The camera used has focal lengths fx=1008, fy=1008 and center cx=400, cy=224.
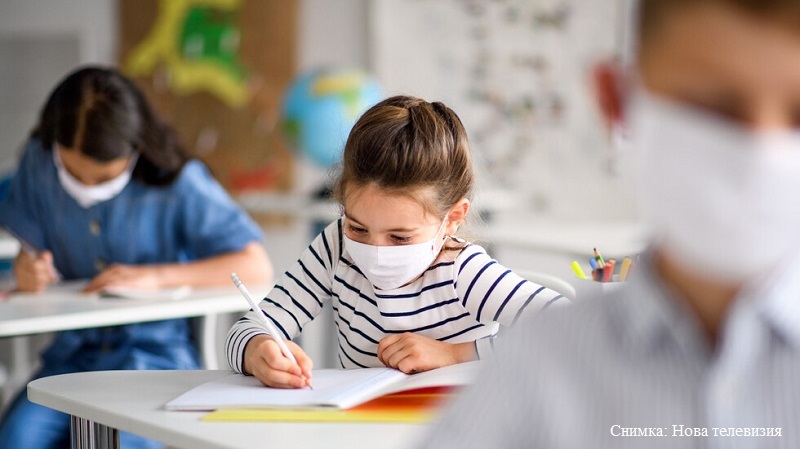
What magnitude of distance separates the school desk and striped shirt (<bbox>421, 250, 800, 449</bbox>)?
4.17 ft

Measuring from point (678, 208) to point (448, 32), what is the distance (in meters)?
3.97

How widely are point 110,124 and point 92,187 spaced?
16cm

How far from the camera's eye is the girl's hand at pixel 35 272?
207cm

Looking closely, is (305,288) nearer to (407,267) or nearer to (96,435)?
(407,267)

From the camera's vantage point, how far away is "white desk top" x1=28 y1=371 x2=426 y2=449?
0.99 metres

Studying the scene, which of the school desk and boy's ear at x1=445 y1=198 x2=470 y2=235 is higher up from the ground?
boy's ear at x1=445 y1=198 x2=470 y2=235

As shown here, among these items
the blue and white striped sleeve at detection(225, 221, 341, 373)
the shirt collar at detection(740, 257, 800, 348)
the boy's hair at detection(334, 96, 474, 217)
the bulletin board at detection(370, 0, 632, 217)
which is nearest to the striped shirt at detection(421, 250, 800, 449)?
A: the shirt collar at detection(740, 257, 800, 348)

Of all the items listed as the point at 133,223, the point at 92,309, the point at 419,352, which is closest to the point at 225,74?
the point at 133,223

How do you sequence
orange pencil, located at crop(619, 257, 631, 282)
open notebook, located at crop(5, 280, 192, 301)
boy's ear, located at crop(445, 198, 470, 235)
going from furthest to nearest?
open notebook, located at crop(5, 280, 192, 301) → orange pencil, located at crop(619, 257, 631, 282) → boy's ear, located at crop(445, 198, 470, 235)

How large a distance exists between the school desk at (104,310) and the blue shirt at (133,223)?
0.33 ft

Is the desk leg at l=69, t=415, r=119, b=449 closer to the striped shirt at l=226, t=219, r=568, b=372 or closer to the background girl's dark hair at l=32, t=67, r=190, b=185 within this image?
the striped shirt at l=226, t=219, r=568, b=372

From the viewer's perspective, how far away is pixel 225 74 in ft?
15.7

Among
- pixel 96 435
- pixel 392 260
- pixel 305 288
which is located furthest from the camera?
pixel 305 288

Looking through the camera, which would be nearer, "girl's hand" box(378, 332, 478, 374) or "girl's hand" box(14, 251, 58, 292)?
"girl's hand" box(378, 332, 478, 374)
